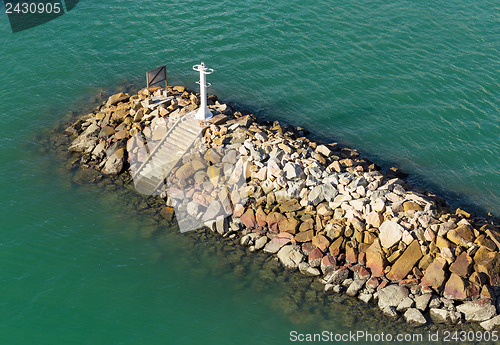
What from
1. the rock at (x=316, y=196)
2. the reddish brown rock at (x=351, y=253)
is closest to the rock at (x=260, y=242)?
the rock at (x=316, y=196)

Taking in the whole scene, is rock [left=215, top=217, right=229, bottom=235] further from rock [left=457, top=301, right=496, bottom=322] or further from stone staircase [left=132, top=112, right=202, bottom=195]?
rock [left=457, top=301, right=496, bottom=322]

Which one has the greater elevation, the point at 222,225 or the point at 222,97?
the point at 222,97

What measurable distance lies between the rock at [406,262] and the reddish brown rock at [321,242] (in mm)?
4387

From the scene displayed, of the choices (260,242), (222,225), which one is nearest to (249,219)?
(222,225)

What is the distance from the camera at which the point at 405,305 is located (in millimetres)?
33375

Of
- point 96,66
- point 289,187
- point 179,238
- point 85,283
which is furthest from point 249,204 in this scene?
point 96,66

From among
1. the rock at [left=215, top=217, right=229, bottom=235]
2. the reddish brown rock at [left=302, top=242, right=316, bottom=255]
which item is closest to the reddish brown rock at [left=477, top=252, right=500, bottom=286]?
the reddish brown rock at [left=302, top=242, right=316, bottom=255]

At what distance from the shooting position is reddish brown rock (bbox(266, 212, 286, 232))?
125 feet

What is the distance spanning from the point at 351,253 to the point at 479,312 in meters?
8.32

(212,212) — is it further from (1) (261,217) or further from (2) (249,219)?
(1) (261,217)

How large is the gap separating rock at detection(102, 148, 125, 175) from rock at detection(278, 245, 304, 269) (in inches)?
596

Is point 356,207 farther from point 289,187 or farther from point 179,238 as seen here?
point 179,238

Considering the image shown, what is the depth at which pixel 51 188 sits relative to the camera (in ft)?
139

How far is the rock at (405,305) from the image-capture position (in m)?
33.3
